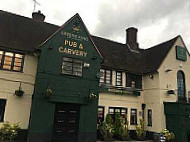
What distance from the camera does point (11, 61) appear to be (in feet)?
42.6

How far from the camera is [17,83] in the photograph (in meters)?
12.9

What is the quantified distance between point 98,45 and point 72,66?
5.74 meters

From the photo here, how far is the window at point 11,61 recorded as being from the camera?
12727mm

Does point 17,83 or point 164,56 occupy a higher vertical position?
point 164,56

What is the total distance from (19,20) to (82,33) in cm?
571

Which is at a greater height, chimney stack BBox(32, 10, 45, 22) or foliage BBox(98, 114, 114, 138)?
chimney stack BBox(32, 10, 45, 22)

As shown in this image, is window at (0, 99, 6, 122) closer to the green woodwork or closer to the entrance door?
the entrance door

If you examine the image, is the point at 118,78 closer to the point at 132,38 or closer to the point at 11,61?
the point at 132,38

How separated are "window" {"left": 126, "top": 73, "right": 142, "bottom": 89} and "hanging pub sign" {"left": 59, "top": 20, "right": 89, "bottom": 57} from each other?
18.7ft

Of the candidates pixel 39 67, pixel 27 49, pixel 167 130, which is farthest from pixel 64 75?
pixel 167 130

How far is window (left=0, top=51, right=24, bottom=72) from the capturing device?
1273 centimetres

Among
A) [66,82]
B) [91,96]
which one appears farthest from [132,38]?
[66,82]

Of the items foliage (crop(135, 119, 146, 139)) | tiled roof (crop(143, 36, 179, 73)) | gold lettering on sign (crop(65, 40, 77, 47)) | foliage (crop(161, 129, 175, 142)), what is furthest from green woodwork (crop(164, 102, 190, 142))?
gold lettering on sign (crop(65, 40, 77, 47))

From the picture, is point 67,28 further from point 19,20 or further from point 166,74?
point 166,74
